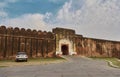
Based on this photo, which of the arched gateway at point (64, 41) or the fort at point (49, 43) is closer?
the fort at point (49, 43)

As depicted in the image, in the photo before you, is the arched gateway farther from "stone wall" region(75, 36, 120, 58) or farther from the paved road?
the paved road

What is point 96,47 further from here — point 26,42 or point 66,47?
point 26,42

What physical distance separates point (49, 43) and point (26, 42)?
4.73m

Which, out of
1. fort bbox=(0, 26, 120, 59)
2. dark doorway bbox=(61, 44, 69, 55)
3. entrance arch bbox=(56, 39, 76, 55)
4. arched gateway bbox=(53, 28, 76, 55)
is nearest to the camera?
fort bbox=(0, 26, 120, 59)

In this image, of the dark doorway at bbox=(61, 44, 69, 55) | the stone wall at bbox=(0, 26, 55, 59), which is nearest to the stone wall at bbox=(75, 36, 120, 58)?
the dark doorway at bbox=(61, 44, 69, 55)

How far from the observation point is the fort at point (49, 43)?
3603 centimetres

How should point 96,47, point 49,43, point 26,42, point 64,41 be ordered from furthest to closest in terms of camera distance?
point 96,47, point 64,41, point 49,43, point 26,42

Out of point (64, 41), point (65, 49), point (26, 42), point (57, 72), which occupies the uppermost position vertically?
point (64, 41)

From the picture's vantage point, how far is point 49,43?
4116cm

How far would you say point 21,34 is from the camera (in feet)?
124

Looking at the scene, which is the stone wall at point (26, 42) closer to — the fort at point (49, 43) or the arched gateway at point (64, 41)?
the fort at point (49, 43)

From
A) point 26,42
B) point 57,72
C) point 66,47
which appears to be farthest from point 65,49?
point 57,72

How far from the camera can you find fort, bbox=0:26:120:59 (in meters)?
36.0

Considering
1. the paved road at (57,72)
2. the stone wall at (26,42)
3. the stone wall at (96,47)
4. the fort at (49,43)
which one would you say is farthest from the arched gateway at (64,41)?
the paved road at (57,72)
